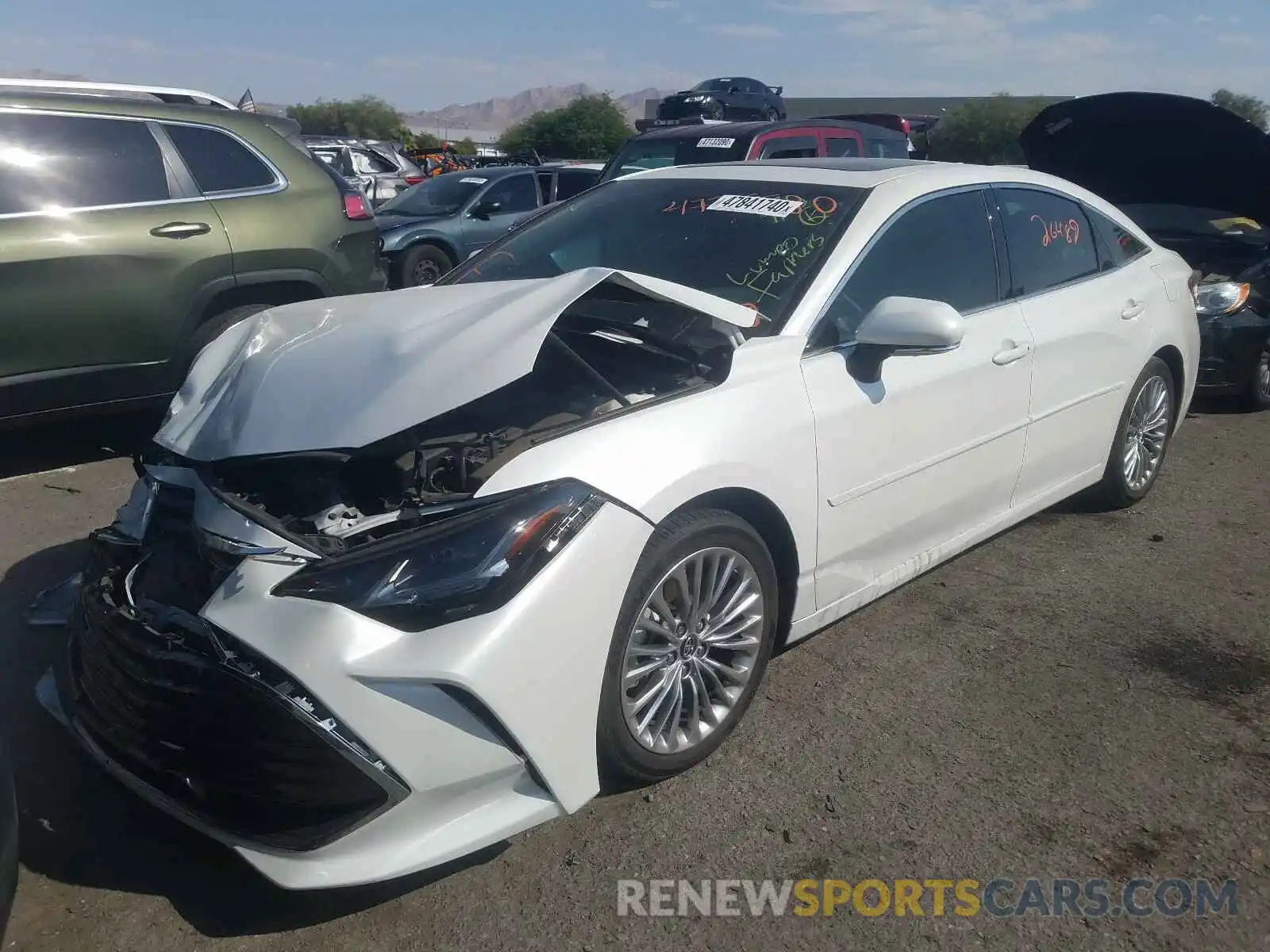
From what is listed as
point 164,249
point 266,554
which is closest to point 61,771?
point 266,554

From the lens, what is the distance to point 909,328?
10.0ft

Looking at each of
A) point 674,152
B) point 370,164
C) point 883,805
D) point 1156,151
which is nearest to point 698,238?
point 883,805

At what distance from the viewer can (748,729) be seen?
3195 millimetres

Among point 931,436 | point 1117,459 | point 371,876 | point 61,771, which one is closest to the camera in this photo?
point 371,876

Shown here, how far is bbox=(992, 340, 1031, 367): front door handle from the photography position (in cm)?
374

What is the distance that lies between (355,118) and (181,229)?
198ft

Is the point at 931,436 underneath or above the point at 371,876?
above

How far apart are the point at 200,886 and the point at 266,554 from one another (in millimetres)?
823

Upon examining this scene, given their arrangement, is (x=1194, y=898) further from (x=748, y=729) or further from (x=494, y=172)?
(x=494, y=172)

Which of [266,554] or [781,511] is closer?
[266,554]

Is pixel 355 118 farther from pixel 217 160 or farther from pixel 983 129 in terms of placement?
pixel 217 160

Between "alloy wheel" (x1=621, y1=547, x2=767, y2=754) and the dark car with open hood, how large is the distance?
4.78 meters

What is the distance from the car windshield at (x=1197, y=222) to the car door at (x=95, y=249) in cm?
617

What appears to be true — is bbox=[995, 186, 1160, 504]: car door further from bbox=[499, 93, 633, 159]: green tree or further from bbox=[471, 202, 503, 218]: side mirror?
bbox=[499, 93, 633, 159]: green tree
